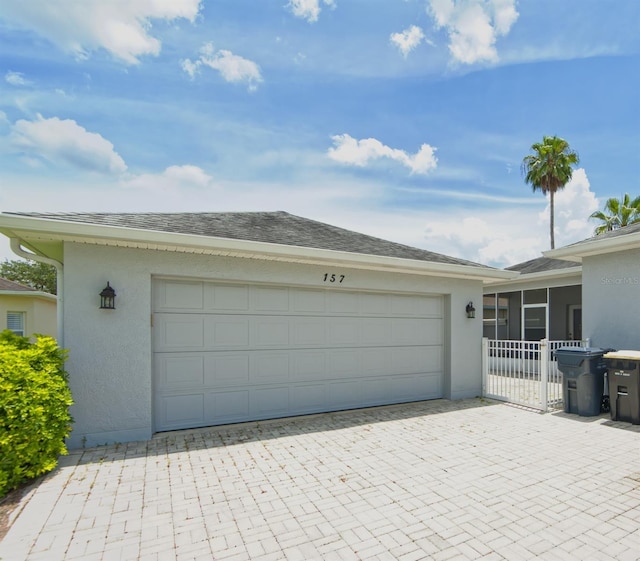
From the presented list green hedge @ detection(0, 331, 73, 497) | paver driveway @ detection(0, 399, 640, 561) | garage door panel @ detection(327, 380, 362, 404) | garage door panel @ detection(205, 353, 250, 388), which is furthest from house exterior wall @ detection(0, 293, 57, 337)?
garage door panel @ detection(327, 380, 362, 404)

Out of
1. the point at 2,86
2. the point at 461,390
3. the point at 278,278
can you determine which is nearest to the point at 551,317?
the point at 461,390

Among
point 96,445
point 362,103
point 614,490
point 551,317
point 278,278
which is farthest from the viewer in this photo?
point 551,317

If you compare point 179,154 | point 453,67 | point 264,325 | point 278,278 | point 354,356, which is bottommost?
point 354,356

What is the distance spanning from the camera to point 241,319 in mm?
6277

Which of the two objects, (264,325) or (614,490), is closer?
(614,490)

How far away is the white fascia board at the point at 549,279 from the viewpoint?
11.0 metres

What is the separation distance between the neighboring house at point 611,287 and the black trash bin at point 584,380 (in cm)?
140

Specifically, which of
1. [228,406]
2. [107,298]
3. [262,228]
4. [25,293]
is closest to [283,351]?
[228,406]

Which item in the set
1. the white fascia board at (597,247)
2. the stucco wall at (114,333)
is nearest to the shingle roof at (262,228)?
the stucco wall at (114,333)

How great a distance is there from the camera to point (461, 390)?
8328 mm

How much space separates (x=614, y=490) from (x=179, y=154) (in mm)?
10472

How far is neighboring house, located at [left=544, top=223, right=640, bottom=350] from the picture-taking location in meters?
7.69

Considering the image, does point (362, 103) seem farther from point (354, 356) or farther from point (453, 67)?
point (354, 356)

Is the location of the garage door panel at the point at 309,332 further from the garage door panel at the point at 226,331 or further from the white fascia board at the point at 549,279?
the white fascia board at the point at 549,279
